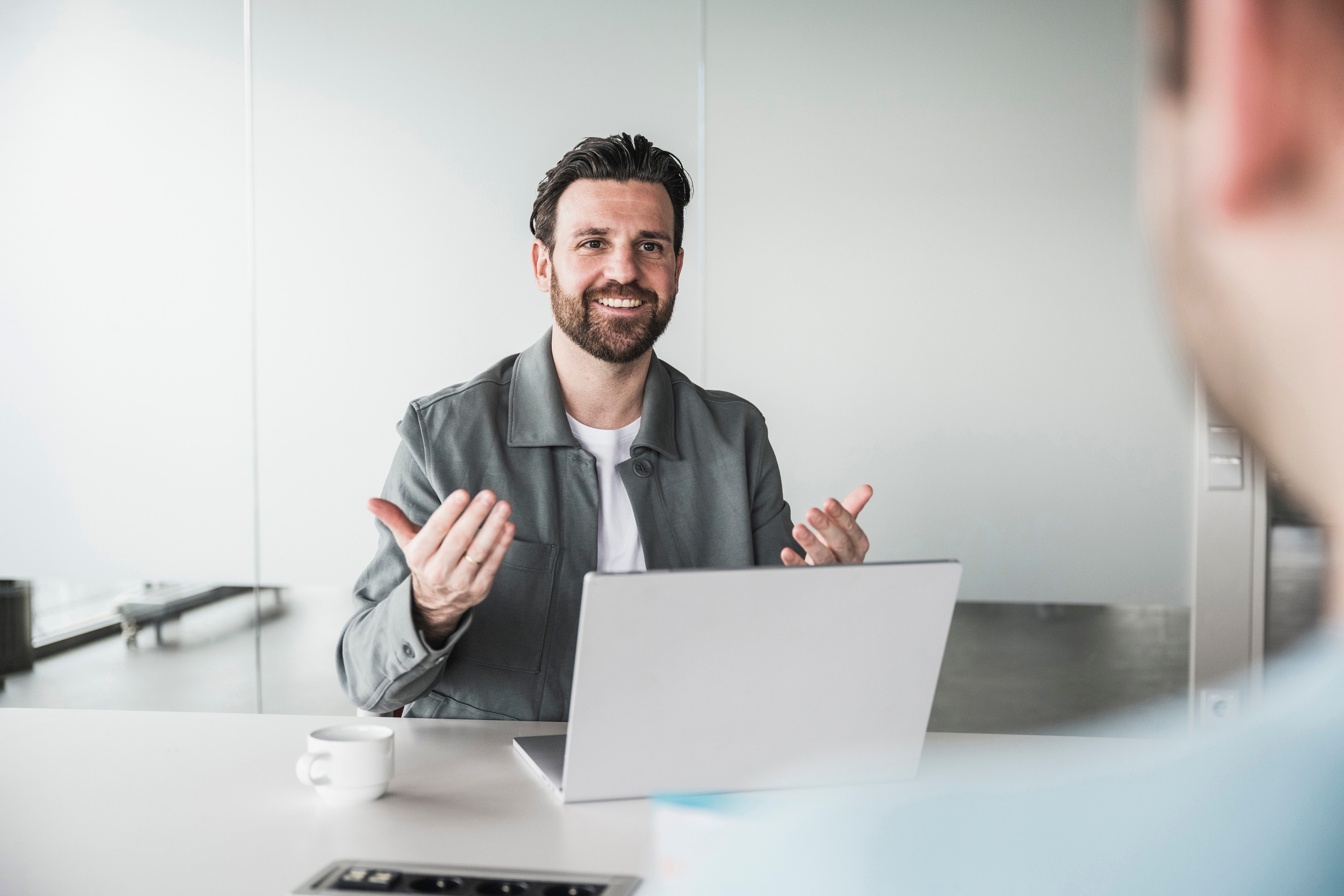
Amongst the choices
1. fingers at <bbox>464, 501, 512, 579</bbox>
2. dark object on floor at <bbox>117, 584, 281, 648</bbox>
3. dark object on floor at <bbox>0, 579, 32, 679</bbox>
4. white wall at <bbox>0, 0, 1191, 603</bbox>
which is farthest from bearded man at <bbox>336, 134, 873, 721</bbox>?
dark object on floor at <bbox>0, 579, 32, 679</bbox>

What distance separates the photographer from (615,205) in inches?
79.0

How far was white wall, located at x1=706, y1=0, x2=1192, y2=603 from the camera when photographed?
262 centimetres

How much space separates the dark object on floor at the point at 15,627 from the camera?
306 cm

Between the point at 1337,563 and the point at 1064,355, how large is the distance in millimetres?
2602

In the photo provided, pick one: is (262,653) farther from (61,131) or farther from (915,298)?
(915,298)

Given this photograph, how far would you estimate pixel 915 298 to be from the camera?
2680mm

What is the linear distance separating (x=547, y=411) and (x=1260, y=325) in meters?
1.68

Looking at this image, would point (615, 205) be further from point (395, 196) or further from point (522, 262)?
point (395, 196)

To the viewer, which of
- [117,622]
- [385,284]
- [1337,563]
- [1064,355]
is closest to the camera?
[1337,563]

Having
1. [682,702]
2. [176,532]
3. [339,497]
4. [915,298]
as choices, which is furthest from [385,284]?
[682,702]

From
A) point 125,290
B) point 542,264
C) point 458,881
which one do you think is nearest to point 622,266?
point 542,264

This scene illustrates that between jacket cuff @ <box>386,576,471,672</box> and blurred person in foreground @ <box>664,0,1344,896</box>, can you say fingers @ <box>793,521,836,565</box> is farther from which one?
blurred person in foreground @ <box>664,0,1344,896</box>

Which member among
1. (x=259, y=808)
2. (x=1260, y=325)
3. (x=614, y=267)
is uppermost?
(x=614, y=267)

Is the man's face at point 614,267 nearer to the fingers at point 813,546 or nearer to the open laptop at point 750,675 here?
the fingers at point 813,546
